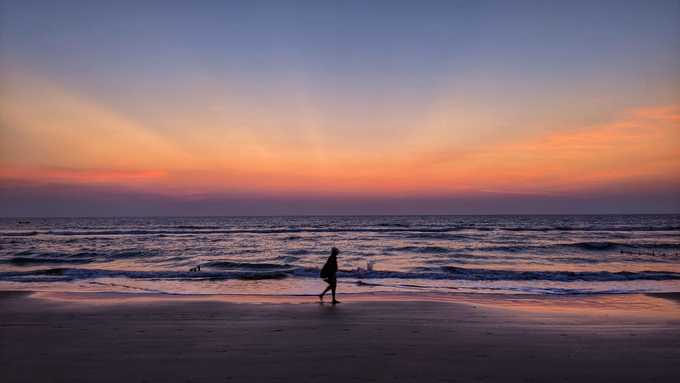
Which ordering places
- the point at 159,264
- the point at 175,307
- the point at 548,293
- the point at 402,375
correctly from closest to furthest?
the point at 402,375 → the point at 175,307 → the point at 548,293 → the point at 159,264

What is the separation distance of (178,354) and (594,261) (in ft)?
83.4

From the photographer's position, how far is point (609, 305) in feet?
36.9

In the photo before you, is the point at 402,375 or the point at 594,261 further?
the point at 594,261

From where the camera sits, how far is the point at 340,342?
7.16 metres

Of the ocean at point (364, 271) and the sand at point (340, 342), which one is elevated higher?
the sand at point (340, 342)

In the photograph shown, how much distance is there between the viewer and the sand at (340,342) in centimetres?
571

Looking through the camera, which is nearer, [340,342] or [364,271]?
[340,342]

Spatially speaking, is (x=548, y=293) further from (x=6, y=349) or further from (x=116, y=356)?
(x=6, y=349)

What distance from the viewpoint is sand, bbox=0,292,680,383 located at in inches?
225

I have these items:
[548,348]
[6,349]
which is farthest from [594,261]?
[6,349]

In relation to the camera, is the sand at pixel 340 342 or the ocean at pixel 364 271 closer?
the sand at pixel 340 342

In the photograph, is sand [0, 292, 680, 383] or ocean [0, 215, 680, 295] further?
ocean [0, 215, 680, 295]

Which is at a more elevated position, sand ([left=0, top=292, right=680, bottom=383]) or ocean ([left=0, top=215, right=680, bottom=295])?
sand ([left=0, top=292, right=680, bottom=383])

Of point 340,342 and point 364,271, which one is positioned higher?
point 340,342
